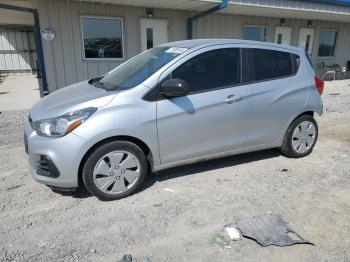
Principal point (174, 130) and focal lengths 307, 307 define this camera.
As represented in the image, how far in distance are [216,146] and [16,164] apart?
295cm

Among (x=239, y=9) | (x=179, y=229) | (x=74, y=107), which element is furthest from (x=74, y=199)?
(x=239, y=9)

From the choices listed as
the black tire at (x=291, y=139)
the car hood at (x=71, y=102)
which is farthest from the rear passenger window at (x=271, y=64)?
the car hood at (x=71, y=102)

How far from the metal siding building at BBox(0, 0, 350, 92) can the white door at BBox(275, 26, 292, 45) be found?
126 millimetres

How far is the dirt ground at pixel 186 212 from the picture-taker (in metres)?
2.69

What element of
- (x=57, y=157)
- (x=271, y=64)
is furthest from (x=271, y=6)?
(x=57, y=157)

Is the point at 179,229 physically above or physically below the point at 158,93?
below

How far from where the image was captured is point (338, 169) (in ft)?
14.5

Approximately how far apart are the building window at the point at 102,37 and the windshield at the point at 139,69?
17.6 ft

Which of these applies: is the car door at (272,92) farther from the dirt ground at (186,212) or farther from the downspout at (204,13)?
the downspout at (204,13)

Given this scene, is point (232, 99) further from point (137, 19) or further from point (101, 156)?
point (137, 19)

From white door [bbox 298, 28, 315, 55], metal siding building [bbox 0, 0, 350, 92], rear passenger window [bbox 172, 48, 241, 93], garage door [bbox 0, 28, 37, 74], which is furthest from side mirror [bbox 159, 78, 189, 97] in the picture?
garage door [bbox 0, 28, 37, 74]

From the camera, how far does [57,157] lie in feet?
10.4

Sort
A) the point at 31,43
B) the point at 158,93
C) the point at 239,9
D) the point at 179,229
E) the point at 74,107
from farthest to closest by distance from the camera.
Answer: the point at 31,43 → the point at 239,9 → the point at 158,93 → the point at 74,107 → the point at 179,229

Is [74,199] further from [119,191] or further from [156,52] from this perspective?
[156,52]
